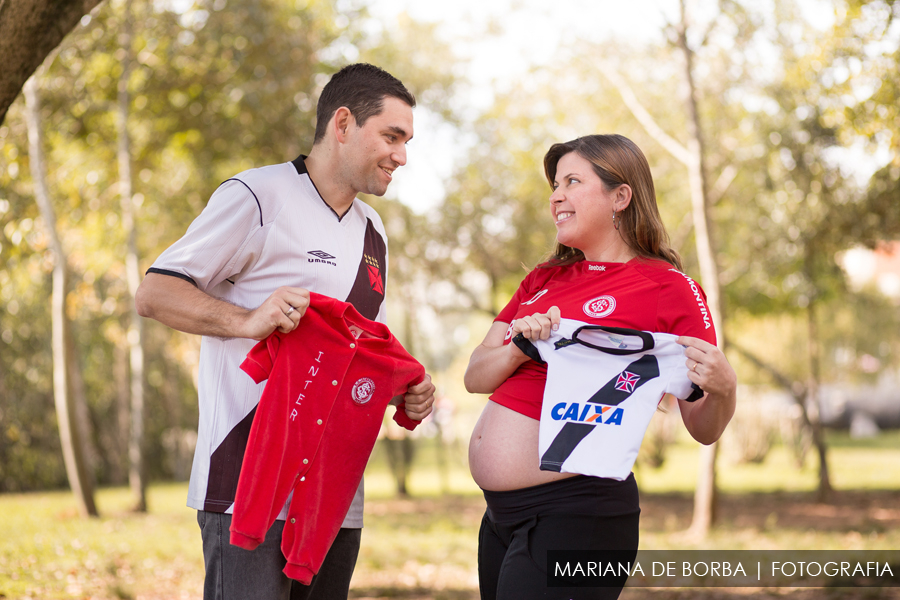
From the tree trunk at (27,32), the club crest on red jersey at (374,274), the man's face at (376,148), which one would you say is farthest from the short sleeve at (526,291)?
the tree trunk at (27,32)

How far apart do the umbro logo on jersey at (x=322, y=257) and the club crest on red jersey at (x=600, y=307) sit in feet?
3.13

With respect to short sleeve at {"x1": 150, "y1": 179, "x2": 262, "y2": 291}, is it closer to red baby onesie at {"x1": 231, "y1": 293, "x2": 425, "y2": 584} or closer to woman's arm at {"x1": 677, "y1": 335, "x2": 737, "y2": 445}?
red baby onesie at {"x1": 231, "y1": 293, "x2": 425, "y2": 584}

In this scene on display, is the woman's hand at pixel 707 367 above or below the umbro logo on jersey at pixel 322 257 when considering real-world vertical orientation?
below

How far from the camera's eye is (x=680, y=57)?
9.55 meters

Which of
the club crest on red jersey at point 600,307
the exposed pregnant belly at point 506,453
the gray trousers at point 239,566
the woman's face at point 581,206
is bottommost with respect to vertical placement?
the gray trousers at point 239,566

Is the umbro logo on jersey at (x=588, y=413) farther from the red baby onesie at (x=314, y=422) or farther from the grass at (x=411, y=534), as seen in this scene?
the grass at (x=411, y=534)

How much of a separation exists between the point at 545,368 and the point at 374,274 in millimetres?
807

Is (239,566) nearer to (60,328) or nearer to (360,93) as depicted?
(360,93)

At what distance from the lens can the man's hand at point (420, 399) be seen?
2.68 meters

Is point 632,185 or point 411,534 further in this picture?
point 411,534

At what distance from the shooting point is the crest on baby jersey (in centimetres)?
255

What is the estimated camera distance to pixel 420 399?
269cm

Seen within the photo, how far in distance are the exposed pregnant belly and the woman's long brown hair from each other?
79 cm

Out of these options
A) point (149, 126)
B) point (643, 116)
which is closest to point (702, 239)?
point (643, 116)
